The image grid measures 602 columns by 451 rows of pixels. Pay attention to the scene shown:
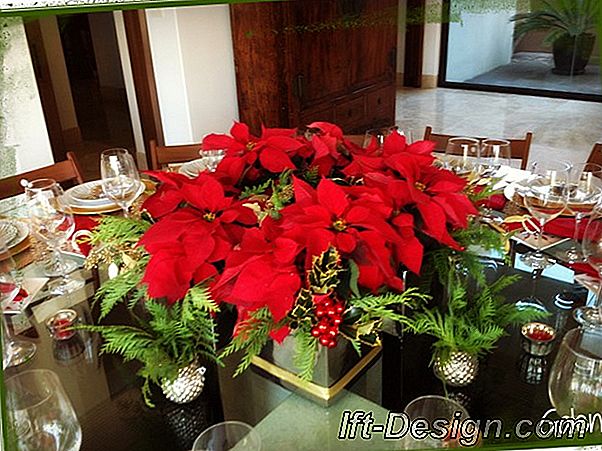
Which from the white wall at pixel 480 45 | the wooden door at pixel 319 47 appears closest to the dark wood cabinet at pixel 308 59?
the wooden door at pixel 319 47

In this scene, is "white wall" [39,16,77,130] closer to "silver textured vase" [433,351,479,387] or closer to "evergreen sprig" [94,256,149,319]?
"evergreen sprig" [94,256,149,319]

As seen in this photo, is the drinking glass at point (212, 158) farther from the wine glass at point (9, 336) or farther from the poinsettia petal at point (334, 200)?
the poinsettia petal at point (334, 200)

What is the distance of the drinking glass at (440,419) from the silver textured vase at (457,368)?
6 centimetres

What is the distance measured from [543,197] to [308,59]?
5.40 ft

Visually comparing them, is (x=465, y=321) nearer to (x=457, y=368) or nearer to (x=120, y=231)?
(x=457, y=368)

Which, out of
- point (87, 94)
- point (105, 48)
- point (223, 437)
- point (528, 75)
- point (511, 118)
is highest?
point (105, 48)

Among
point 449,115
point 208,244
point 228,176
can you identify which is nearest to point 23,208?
point 228,176

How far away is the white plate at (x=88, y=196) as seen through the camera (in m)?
1.03

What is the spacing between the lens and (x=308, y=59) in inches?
90.6

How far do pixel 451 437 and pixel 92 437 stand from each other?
12.0 inches

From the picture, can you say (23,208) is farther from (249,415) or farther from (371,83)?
(371,83)

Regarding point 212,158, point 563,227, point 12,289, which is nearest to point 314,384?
point 12,289

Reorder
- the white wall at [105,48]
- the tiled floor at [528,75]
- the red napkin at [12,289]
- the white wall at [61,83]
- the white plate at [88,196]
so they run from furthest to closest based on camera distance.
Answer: the white wall at [61,83] → the white wall at [105,48] → the tiled floor at [528,75] → the white plate at [88,196] → the red napkin at [12,289]

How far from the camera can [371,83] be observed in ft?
8.84
